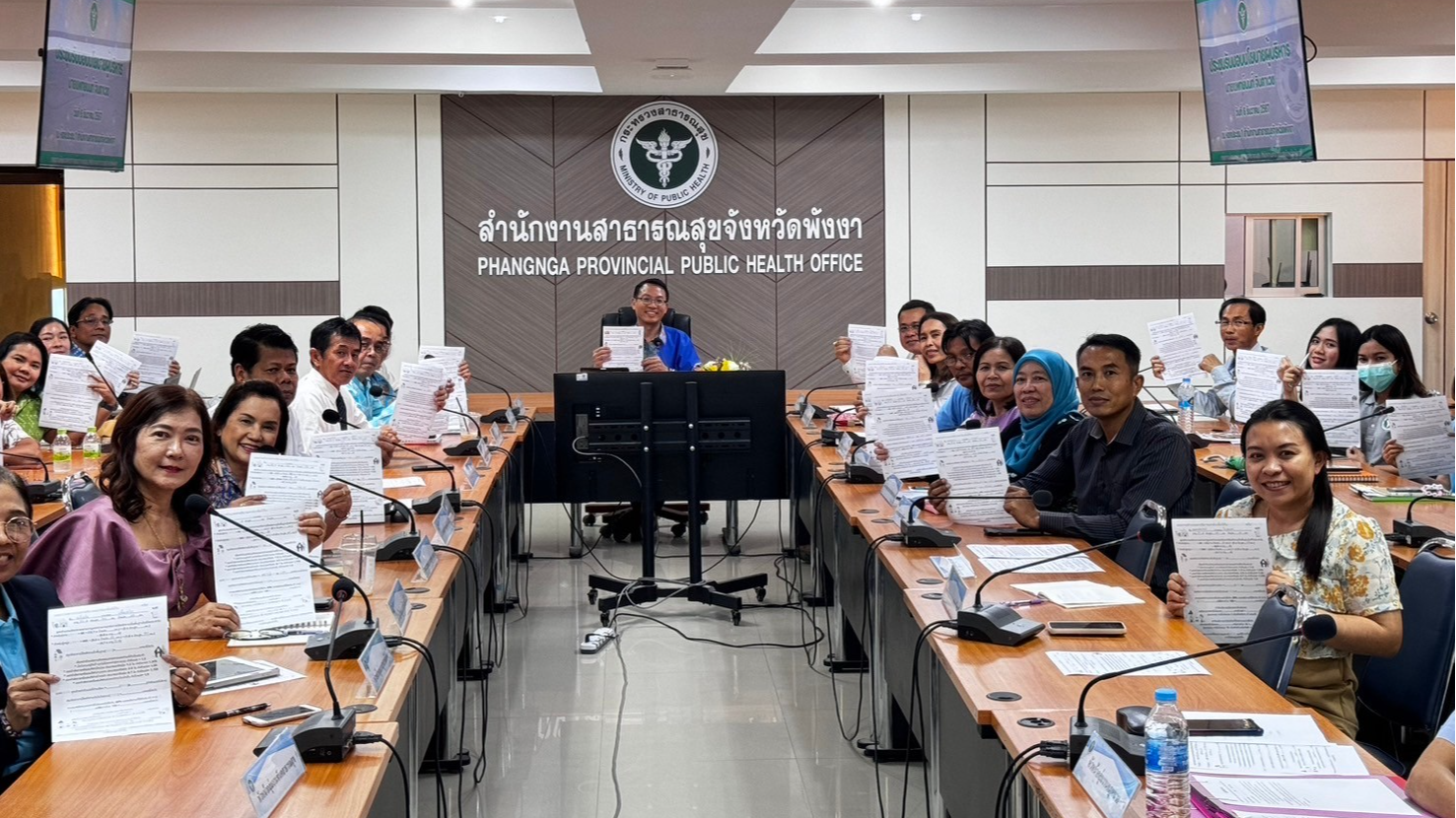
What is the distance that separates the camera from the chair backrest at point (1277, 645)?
302 centimetres

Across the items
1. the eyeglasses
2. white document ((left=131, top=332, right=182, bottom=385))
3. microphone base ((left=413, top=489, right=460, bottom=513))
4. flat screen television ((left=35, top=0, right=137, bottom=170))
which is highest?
flat screen television ((left=35, top=0, right=137, bottom=170))

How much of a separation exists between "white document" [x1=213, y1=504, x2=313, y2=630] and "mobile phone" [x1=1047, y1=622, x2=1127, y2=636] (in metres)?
1.72

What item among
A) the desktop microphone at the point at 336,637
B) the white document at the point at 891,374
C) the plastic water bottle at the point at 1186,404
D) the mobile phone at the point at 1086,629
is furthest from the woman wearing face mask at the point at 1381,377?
the desktop microphone at the point at 336,637

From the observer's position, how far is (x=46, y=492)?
5570 millimetres

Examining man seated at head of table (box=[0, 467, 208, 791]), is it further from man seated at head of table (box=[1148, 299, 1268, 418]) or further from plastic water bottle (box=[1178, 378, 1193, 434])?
man seated at head of table (box=[1148, 299, 1268, 418])

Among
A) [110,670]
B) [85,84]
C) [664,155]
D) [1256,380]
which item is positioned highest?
[664,155]

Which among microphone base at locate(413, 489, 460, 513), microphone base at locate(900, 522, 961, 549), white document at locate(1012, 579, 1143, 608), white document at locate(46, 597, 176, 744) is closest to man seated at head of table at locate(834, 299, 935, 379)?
microphone base at locate(413, 489, 460, 513)

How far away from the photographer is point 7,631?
9.29 ft

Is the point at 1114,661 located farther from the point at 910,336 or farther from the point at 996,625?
the point at 910,336

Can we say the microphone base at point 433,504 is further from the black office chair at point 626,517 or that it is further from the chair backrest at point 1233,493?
the black office chair at point 626,517

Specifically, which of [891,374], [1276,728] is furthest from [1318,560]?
[891,374]

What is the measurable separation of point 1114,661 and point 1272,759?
25.4 inches

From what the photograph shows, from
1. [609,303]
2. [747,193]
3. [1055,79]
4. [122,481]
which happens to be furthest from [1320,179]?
[122,481]

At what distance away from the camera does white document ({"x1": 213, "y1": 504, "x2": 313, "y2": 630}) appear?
325 cm
